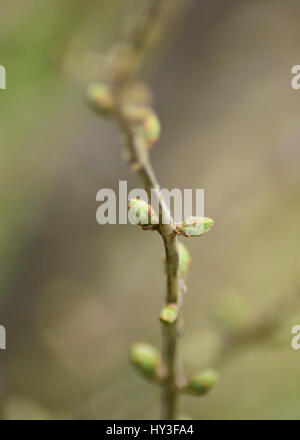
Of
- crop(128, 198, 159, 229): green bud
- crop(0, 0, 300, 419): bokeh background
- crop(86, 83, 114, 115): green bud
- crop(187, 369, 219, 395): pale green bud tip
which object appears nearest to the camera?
crop(128, 198, 159, 229): green bud

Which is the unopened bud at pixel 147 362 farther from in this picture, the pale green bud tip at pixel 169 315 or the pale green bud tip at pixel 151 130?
the pale green bud tip at pixel 151 130

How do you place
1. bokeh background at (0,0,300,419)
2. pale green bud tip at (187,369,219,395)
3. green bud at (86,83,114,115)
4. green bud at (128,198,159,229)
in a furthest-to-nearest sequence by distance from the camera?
bokeh background at (0,0,300,419), green bud at (86,83,114,115), pale green bud tip at (187,369,219,395), green bud at (128,198,159,229)

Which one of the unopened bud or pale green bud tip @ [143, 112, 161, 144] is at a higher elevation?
pale green bud tip @ [143, 112, 161, 144]

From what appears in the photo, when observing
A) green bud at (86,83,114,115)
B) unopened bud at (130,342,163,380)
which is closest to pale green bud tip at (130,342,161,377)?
unopened bud at (130,342,163,380)

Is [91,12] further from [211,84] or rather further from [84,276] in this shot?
[84,276]

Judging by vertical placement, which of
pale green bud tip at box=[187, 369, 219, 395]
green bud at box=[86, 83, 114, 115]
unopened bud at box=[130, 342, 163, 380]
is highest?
green bud at box=[86, 83, 114, 115]

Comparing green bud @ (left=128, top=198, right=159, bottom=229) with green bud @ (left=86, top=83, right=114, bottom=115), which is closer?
green bud @ (left=128, top=198, right=159, bottom=229)

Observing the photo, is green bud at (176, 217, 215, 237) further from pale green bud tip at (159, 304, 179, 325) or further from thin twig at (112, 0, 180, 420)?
pale green bud tip at (159, 304, 179, 325)
